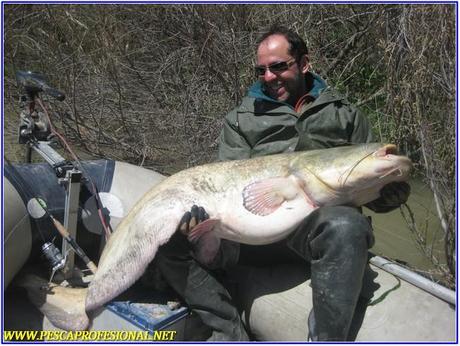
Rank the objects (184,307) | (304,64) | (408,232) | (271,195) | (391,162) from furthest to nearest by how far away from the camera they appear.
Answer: (408,232) → (304,64) → (184,307) → (271,195) → (391,162)

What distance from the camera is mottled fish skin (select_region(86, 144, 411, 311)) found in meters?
2.14

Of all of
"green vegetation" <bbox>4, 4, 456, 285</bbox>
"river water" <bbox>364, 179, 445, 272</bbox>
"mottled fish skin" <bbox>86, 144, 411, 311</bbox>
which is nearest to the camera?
"mottled fish skin" <bbox>86, 144, 411, 311</bbox>

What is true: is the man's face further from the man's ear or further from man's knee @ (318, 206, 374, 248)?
man's knee @ (318, 206, 374, 248)

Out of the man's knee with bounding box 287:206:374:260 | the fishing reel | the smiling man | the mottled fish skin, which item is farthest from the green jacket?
the fishing reel

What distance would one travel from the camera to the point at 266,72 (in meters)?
2.82

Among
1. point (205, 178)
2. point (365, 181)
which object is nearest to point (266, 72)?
point (205, 178)

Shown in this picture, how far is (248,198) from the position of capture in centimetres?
228

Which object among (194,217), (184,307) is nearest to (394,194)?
(194,217)

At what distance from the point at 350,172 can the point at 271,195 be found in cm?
36

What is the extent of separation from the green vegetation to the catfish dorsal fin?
10.5ft

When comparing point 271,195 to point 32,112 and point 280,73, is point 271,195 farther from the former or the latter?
point 32,112

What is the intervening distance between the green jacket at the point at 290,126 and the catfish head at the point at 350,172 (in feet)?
1.42

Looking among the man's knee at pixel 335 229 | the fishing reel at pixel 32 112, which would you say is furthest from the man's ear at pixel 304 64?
the fishing reel at pixel 32 112

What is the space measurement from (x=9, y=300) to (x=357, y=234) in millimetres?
2059
